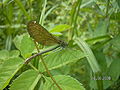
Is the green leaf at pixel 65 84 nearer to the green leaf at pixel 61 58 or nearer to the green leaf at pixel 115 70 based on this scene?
the green leaf at pixel 61 58

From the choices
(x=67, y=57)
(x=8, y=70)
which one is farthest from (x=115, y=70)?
(x=8, y=70)

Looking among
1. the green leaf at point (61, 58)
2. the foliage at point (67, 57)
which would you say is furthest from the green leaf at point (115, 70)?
the green leaf at point (61, 58)

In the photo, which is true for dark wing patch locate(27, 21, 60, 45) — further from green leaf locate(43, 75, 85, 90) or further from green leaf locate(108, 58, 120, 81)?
green leaf locate(108, 58, 120, 81)

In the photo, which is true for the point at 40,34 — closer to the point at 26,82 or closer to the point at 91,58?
the point at 26,82

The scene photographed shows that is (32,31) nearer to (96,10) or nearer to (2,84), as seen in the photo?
(2,84)

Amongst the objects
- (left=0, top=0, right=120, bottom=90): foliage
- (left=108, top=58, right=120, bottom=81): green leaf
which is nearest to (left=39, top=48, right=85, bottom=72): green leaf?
(left=0, top=0, right=120, bottom=90): foliage

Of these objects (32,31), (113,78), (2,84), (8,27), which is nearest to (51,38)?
(32,31)

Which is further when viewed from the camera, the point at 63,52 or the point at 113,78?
the point at 113,78
